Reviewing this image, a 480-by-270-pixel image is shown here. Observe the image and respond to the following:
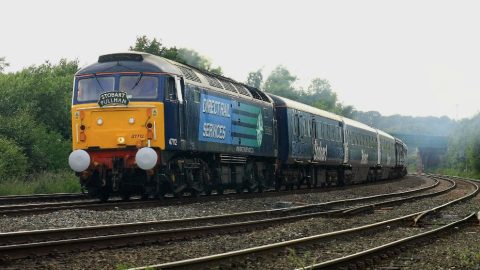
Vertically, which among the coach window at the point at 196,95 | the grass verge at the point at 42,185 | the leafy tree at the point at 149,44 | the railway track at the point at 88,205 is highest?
the leafy tree at the point at 149,44

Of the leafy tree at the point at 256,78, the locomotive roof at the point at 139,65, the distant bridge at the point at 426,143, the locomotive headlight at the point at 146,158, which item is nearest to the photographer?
the locomotive headlight at the point at 146,158

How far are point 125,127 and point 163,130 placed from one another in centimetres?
88

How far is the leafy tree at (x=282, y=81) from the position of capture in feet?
322

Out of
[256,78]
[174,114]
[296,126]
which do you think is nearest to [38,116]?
[296,126]

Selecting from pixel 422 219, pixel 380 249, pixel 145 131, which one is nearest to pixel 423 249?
pixel 380 249

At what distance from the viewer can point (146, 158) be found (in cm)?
1484

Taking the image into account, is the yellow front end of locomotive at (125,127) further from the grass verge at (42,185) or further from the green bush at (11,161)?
the green bush at (11,161)

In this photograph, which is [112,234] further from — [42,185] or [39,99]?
[39,99]

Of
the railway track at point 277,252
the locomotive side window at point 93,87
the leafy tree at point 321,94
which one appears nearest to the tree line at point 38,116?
the locomotive side window at point 93,87

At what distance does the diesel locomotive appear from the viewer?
609 inches

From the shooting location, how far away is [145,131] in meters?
15.4

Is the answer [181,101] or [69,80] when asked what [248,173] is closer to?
[181,101]

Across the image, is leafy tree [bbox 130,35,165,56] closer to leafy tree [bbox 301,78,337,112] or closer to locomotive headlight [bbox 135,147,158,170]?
locomotive headlight [bbox 135,147,158,170]

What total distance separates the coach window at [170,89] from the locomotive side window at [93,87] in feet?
4.25
